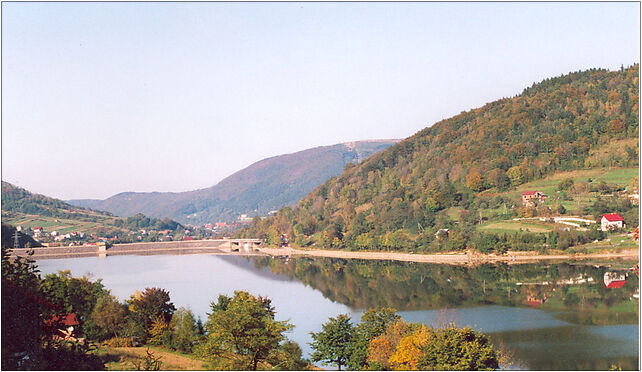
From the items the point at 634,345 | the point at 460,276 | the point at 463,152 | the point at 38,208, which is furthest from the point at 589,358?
the point at 38,208

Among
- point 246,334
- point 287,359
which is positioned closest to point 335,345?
point 287,359

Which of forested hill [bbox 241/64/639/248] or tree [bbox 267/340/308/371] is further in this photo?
forested hill [bbox 241/64/639/248]

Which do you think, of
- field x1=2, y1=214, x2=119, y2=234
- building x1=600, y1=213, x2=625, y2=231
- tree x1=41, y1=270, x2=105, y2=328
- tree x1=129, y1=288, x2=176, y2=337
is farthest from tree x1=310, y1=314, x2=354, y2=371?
field x1=2, y1=214, x2=119, y2=234

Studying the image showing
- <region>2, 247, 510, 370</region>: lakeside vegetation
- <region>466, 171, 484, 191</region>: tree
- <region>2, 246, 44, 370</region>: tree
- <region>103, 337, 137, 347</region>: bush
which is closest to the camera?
<region>2, 246, 44, 370</region>: tree

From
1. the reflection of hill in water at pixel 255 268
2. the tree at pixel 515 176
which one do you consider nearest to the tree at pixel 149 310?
the reflection of hill in water at pixel 255 268

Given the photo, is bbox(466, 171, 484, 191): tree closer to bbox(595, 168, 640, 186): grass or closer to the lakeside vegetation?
bbox(595, 168, 640, 186): grass

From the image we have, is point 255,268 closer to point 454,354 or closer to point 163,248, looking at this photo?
point 163,248

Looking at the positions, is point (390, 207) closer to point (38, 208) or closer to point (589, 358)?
point (589, 358)
